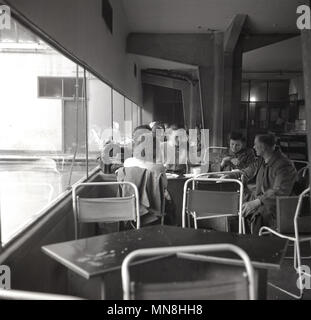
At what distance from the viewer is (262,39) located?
7117 mm

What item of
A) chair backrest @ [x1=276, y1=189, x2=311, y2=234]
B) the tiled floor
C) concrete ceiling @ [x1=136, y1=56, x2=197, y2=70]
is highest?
concrete ceiling @ [x1=136, y1=56, x2=197, y2=70]

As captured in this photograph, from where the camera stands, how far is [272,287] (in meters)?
2.49

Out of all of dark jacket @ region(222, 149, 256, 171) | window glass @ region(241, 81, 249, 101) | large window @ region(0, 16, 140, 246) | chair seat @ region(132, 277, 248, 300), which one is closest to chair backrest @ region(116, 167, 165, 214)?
large window @ region(0, 16, 140, 246)

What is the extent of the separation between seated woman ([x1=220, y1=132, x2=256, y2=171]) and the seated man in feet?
2.76

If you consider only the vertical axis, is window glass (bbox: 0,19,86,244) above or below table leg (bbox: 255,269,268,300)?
above

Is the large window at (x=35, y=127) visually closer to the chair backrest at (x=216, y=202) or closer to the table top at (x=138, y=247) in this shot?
the table top at (x=138, y=247)

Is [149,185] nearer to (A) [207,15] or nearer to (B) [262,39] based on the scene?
(A) [207,15]

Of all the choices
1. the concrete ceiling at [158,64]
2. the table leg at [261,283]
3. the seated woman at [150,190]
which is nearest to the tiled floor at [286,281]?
the table leg at [261,283]

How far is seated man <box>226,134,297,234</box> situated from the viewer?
2.88 m

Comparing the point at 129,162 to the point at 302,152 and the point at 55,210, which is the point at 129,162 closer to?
the point at 55,210

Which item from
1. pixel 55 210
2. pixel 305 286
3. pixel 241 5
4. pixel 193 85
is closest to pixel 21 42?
pixel 55 210

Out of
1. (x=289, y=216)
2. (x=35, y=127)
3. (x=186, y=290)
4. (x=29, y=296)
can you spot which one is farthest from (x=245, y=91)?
(x=29, y=296)

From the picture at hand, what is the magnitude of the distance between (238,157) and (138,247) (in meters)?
2.67

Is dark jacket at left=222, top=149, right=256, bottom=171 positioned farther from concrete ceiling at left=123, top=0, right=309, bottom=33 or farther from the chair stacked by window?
concrete ceiling at left=123, top=0, right=309, bottom=33
